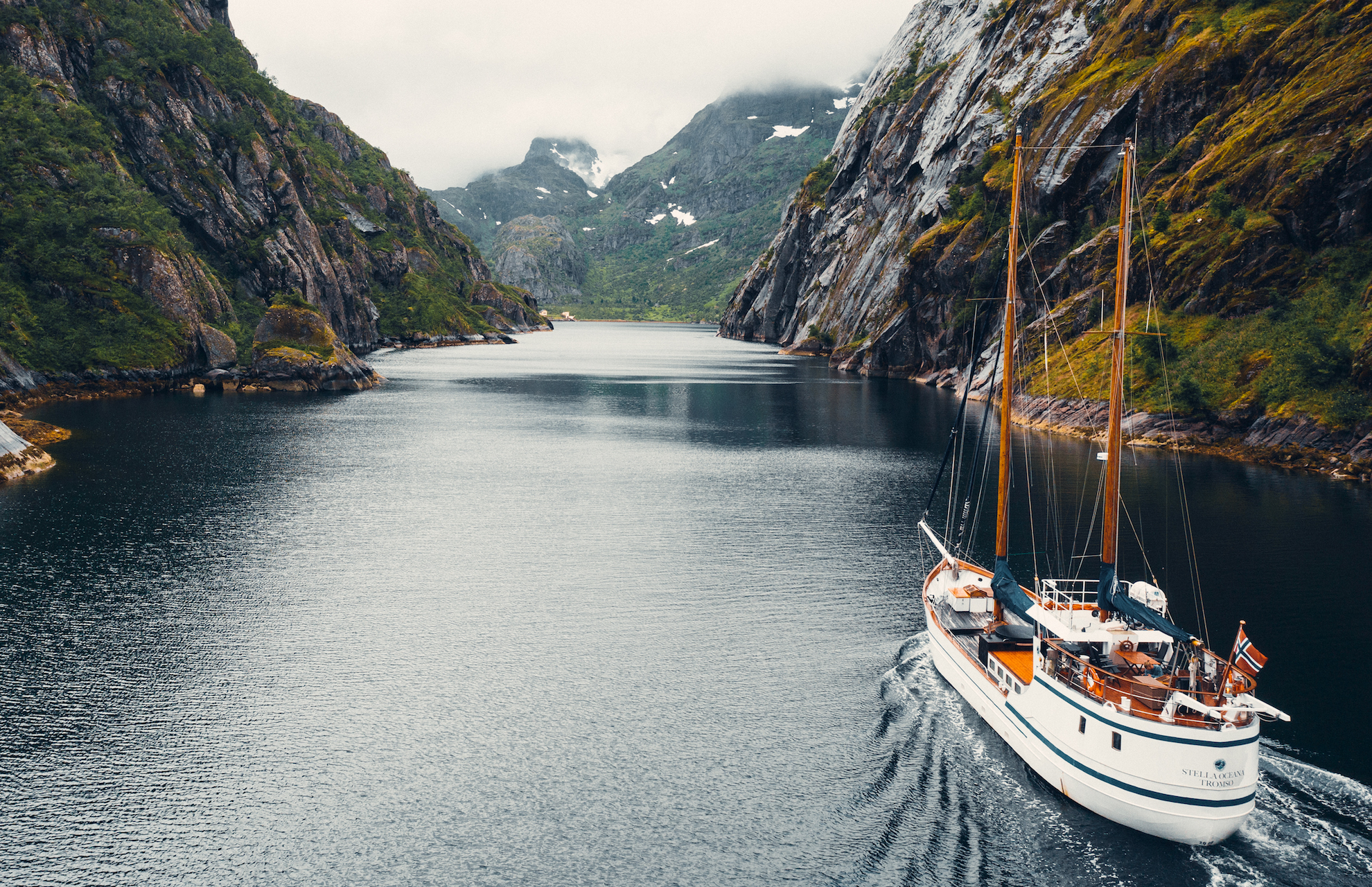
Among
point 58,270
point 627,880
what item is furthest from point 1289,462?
point 58,270

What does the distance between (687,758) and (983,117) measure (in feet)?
503

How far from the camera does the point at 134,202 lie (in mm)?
131750

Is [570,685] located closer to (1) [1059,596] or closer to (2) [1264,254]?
(1) [1059,596]

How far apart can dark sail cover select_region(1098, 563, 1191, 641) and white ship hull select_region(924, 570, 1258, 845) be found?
439cm

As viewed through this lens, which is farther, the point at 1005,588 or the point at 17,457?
the point at 17,457

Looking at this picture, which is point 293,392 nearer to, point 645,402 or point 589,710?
point 645,402

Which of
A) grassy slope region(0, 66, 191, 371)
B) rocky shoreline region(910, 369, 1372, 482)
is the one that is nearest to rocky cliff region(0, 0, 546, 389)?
grassy slope region(0, 66, 191, 371)

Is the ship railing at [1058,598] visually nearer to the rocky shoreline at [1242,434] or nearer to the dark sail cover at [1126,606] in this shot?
the dark sail cover at [1126,606]

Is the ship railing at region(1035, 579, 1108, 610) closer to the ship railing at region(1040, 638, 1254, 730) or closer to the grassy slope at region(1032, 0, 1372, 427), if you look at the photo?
the ship railing at region(1040, 638, 1254, 730)

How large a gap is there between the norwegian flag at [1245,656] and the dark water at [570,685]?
4152mm

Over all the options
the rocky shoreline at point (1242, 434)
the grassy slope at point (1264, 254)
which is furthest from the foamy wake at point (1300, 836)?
the rocky shoreline at point (1242, 434)

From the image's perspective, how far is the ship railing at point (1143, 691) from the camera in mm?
22406

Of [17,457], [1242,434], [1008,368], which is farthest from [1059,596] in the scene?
[17,457]

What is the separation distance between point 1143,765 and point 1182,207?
90.2m
